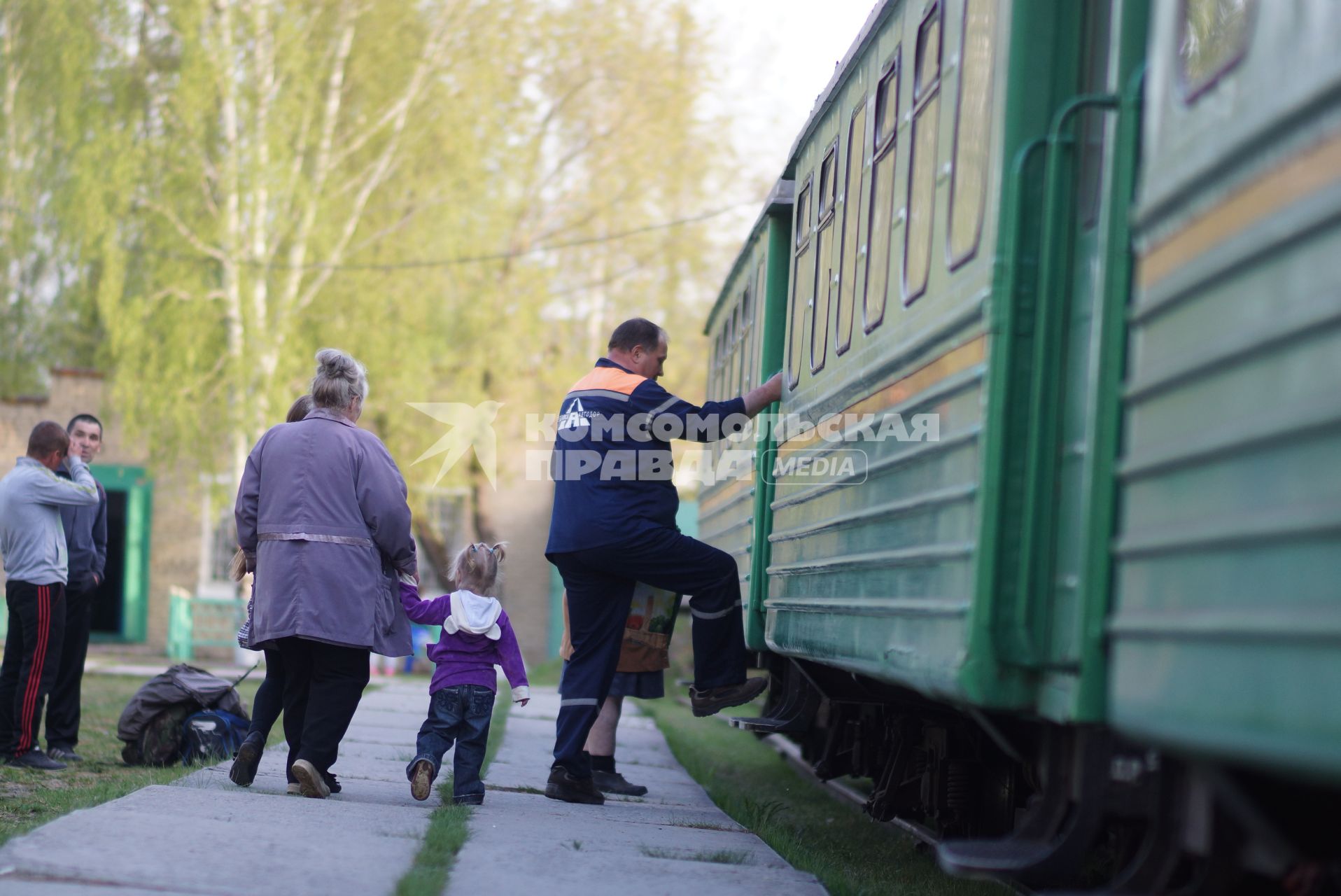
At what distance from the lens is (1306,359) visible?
2.31m

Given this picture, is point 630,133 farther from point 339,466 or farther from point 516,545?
point 339,466

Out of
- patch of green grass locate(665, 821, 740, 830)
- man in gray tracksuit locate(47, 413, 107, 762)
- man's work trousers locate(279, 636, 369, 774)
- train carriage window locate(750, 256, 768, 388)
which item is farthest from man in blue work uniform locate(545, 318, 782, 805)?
man in gray tracksuit locate(47, 413, 107, 762)

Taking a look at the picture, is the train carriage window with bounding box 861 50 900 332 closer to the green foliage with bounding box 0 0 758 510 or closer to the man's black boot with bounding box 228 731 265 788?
the man's black boot with bounding box 228 731 265 788

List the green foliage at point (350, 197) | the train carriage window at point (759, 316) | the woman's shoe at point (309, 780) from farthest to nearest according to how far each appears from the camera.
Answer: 1. the green foliage at point (350, 197)
2. the train carriage window at point (759, 316)
3. the woman's shoe at point (309, 780)

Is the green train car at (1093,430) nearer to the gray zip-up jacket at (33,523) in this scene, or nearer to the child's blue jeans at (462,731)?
the child's blue jeans at (462,731)

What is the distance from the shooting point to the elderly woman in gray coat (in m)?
5.79

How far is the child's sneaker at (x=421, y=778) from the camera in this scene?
5867 millimetres

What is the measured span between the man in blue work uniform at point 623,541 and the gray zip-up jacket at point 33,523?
8.69 ft

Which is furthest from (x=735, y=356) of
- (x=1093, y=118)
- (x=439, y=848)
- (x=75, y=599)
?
(x=1093, y=118)

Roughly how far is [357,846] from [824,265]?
303 centimetres

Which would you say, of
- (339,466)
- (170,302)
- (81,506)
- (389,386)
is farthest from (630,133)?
(339,466)

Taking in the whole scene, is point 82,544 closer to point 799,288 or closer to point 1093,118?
point 799,288

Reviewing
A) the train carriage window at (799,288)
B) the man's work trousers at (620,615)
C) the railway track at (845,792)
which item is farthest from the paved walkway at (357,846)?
the train carriage window at (799,288)

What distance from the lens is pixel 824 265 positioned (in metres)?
6.28
